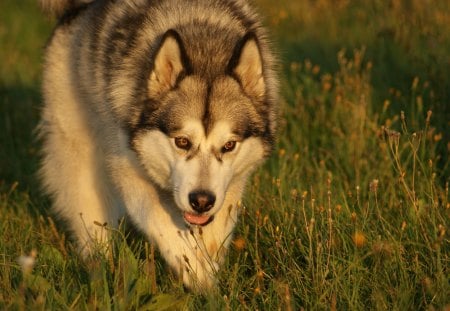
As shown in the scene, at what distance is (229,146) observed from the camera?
13.8 feet

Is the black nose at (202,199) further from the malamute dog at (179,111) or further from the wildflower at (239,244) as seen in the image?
the wildflower at (239,244)

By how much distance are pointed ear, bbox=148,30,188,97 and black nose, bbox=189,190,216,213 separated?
67cm

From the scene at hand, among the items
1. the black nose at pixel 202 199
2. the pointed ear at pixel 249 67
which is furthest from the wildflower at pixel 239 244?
the pointed ear at pixel 249 67

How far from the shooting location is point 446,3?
27.3ft

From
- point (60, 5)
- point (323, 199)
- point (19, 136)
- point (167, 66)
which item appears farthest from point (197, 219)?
point (19, 136)

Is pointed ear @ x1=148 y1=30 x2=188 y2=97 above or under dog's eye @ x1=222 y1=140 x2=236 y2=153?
above

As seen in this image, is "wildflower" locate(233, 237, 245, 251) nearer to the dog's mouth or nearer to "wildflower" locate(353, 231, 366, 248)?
the dog's mouth

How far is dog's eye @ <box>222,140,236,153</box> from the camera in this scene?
4.18m

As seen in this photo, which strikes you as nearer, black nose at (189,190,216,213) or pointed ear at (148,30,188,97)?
black nose at (189,190,216,213)

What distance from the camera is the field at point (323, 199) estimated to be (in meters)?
3.69

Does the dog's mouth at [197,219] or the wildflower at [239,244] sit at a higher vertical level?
the dog's mouth at [197,219]

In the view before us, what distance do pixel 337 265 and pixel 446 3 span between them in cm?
522

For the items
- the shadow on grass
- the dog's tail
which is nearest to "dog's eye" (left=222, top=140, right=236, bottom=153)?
the dog's tail

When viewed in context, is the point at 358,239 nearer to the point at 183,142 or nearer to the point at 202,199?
the point at 202,199
